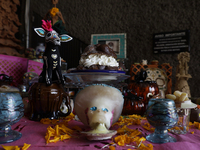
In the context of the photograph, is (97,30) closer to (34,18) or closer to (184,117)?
(34,18)

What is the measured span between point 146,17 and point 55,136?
110 inches

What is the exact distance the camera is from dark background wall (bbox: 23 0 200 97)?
2.56 meters

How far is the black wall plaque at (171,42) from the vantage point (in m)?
2.57

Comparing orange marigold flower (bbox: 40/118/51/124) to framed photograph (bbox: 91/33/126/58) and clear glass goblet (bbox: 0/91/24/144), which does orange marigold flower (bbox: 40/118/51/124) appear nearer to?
clear glass goblet (bbox: 0/91/24/144)

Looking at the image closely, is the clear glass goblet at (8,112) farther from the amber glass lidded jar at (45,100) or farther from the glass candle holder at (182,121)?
the glass candle holder at (182,121)

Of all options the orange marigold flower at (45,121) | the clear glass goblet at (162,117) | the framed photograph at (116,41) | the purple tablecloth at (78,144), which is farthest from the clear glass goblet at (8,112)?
the framed photograph at (116,41)

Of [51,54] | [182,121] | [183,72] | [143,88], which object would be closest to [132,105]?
[143,88]

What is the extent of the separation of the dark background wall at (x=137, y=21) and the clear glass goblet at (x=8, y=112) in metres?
2.54

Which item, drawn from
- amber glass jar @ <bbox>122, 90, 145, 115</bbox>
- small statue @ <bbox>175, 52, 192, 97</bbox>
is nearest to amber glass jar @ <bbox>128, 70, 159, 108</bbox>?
amber glass jar @ <bbox>122, 90, 145, 115</bbox>

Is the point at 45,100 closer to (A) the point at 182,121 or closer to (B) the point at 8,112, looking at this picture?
(B) the point at 8,112

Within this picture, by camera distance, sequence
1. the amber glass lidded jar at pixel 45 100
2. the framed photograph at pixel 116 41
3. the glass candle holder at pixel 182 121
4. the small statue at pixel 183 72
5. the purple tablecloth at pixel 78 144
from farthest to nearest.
→ the framed photograph at pixel 116 41 < the small statue at pixel 183 72 < the amber glass lidded jar at pixel 45 100 < the glass candle holder at pixel 182 121 < the purple tablecloth at pixel 78 144

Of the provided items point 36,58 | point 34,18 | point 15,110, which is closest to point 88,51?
point 15,110

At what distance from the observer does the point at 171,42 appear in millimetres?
2650

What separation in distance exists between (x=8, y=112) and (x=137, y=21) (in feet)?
9.24
